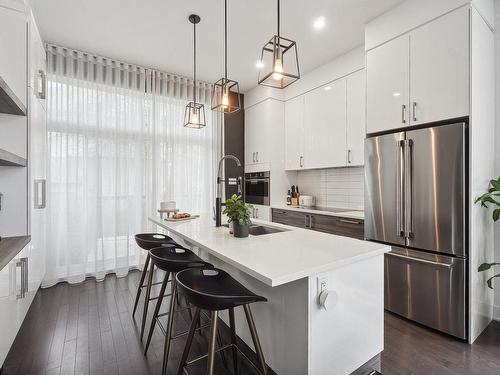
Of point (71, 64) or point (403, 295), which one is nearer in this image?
point (403, 295)

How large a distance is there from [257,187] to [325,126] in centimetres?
155

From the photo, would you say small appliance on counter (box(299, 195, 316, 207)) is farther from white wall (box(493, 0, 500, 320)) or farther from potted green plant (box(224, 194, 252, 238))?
potted green plant (box(224, 194, 252, 238))

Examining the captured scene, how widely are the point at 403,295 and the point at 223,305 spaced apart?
2.02 meters

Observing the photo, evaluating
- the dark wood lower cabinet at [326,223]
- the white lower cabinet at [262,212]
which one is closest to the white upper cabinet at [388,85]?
the dark wood lower cabinet at [326,223]

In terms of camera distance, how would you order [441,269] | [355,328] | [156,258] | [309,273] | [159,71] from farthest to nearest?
1. [159,71]
2. [441,269]
3. [156,258]
4. [355,328]
5. [309,273]

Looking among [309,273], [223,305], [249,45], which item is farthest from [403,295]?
[249,45]

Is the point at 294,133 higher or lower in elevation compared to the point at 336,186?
higher

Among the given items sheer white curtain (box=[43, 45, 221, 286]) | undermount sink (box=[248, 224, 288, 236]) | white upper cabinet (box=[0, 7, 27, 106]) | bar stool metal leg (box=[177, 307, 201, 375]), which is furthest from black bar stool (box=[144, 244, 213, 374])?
sheer white curtain (box=[43, 45, 221, 286])

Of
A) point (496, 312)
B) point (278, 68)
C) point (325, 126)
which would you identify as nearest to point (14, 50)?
point (278, 68)

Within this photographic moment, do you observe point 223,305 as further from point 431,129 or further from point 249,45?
point 249,45

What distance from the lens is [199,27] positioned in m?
2.92

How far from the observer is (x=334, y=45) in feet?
10.8

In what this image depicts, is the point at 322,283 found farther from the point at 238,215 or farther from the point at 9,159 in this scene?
the point at 9,159

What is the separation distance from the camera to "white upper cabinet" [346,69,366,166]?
3229 mm
